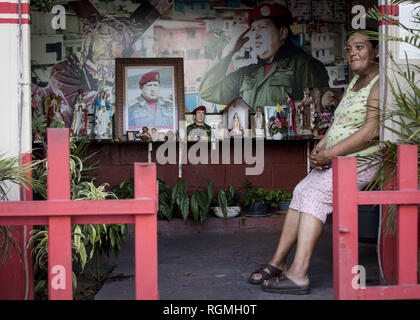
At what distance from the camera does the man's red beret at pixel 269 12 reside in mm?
5703

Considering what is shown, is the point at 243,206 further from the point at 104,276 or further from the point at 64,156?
the point at 64,156

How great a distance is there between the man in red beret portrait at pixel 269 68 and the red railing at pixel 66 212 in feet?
13.1

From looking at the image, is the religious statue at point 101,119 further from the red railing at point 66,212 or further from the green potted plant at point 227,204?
the red railing at point 66,212

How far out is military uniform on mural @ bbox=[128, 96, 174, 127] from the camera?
572cm

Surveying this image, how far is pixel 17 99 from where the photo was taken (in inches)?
107

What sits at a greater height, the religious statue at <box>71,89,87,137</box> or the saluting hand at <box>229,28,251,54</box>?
the saluting hand at <box>229,28,251,54</box>

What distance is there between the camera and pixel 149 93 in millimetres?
5727

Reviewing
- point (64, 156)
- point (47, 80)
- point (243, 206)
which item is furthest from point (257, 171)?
point (64, 156)

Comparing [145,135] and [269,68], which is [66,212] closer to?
[145,135]

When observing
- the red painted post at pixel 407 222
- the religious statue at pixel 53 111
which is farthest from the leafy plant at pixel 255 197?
the red painted post at pixel 407 222

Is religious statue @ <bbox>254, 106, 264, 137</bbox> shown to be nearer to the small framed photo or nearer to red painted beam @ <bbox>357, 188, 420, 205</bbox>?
the small framed photo

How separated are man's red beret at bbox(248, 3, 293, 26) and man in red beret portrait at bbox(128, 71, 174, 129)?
1.30 meters

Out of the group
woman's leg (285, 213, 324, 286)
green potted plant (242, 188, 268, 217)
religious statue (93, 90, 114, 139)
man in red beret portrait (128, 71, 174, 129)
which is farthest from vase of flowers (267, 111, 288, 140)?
woman's leg (285, 213, 324, 286)
